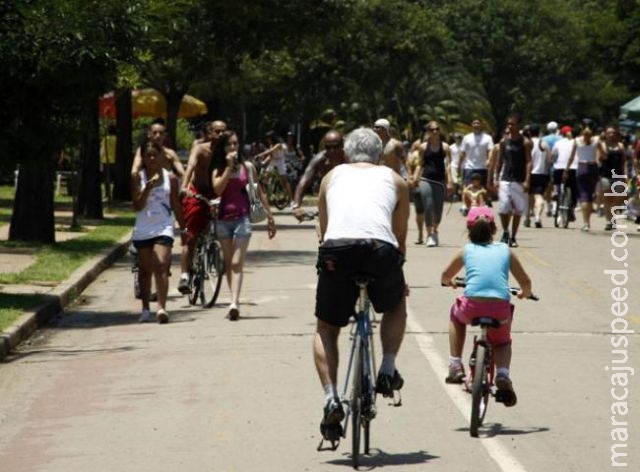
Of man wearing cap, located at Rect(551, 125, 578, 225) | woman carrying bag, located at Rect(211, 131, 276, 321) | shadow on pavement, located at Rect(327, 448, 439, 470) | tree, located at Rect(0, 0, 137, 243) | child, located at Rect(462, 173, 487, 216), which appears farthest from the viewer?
man wearing cap, located at Rect(551, 125, 578, 225)

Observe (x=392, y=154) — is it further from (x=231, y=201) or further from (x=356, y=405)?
(x=356, y=405)

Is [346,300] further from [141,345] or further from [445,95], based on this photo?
[445,95]

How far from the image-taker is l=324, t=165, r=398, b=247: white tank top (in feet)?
30.8

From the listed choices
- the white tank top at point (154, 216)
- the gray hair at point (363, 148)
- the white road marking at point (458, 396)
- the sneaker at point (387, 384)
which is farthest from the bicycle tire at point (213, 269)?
the sneaker at point (387, 384)

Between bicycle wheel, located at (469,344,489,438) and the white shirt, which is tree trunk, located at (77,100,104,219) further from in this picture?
bicycle wheel, located at (469,344,489,438)

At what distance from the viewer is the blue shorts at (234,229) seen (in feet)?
55.0

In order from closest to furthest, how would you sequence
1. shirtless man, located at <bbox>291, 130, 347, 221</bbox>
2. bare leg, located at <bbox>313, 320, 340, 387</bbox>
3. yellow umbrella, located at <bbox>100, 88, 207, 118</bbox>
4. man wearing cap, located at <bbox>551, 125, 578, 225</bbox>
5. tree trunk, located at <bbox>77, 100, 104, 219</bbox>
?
bare leg, located at <bbox>313, 320, 340, 387</bbox>, shirtless man, located at <bbox>291, 130, 347, 221</bbox>, tree trunk, located at <bbox>77, 100, 104, 219</bbox>, man wearing cap, located at <bbox>551, 125, 578, 225</bbox>, yellow umbrella, located at <bbox>100, 88, 207, 118</bbox>

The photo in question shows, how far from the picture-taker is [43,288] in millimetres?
18641

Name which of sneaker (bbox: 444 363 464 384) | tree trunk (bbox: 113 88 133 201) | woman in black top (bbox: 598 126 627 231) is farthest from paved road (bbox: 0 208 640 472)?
tree trunk (bbox: 113 88 133 201)

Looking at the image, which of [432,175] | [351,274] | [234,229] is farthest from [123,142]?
[351,274]

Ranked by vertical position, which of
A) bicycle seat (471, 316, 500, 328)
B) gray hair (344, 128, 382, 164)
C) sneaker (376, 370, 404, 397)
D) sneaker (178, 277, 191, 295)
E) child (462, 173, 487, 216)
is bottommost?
sneaker (178, 277, 191, 295)

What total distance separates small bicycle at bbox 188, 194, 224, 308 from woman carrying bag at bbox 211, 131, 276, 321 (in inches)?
23.7

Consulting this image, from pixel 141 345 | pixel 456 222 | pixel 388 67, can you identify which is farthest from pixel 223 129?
pixel 388 67

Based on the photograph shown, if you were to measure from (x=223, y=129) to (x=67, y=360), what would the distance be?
3.80m
